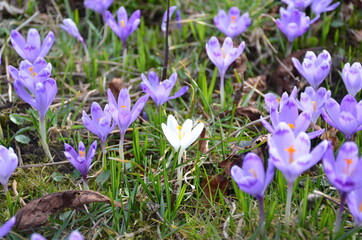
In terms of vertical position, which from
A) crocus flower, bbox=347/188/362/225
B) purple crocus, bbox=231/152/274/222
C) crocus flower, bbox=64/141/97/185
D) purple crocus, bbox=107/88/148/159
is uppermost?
purple crocus, bbox=231/152/274/222

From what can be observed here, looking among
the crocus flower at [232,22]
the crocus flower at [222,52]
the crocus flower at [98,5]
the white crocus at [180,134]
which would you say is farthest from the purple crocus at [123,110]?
the crocus flower at [98,5]

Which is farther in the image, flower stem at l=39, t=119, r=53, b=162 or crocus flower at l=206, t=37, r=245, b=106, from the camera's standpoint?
crocus flower at l=206, t=37, r=245, b=106

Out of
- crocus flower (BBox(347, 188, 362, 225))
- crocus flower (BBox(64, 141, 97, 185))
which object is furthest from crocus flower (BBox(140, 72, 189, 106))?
crocus flower (BBox(347, 188, 362, 225))

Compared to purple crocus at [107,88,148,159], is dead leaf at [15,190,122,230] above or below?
below

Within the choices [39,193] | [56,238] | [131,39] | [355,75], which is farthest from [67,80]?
[355,75]

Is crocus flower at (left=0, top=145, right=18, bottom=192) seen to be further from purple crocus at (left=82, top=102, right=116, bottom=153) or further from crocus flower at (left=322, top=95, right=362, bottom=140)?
crocus flower at (left=322, top=95, right=362, bottom=140)

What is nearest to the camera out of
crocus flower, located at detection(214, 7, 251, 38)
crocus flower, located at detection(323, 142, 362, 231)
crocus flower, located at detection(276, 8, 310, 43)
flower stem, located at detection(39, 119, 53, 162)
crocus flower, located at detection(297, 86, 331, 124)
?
crocus flower, located at detection(323, 142, 362, 231)

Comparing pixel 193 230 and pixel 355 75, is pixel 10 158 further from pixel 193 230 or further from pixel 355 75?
pixel 355 75

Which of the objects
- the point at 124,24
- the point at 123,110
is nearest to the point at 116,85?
the point at 124,24
